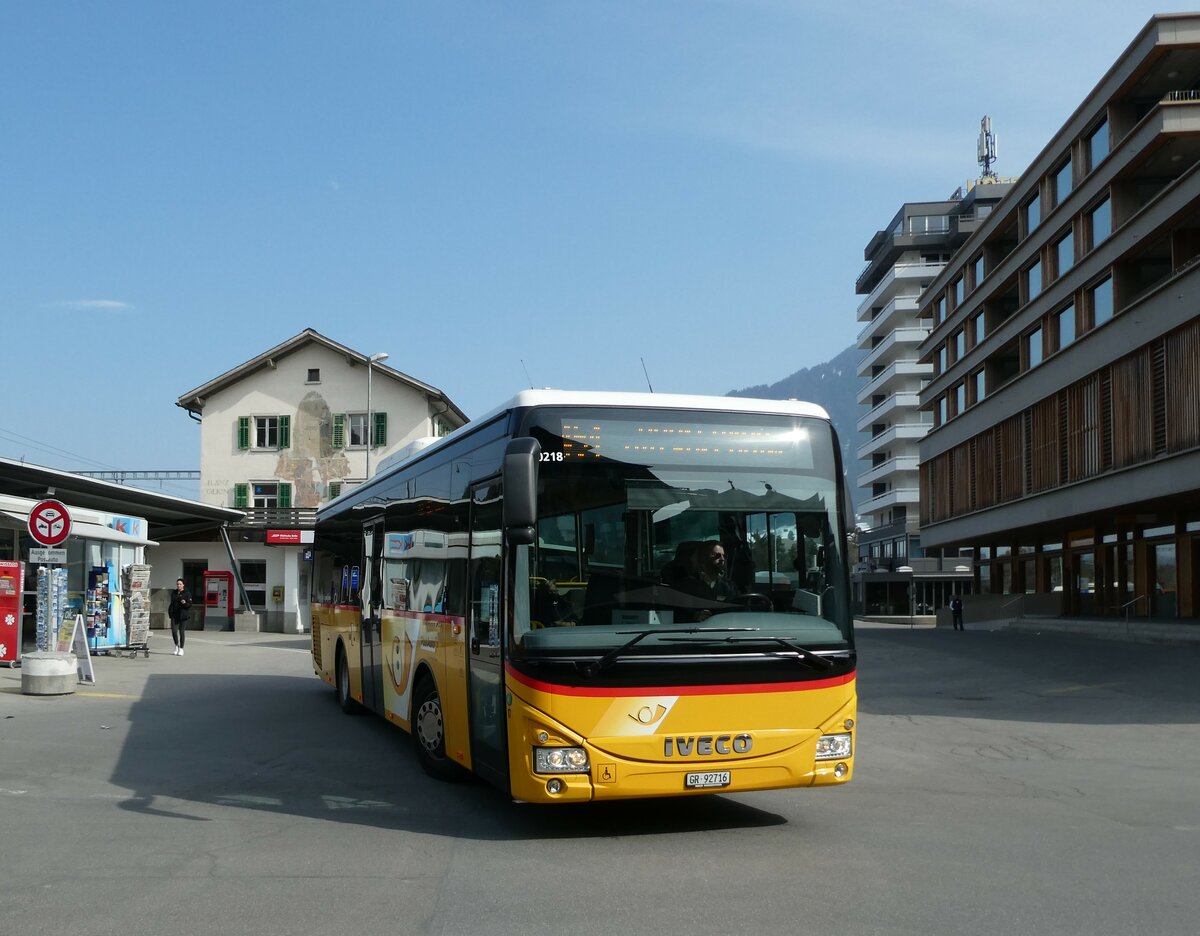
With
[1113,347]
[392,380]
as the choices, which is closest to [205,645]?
[392,380]

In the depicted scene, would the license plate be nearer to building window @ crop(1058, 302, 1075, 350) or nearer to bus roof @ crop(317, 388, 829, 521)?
bus roof @ crop(317, 388, 829, 521)

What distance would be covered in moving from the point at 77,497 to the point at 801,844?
33971 mm

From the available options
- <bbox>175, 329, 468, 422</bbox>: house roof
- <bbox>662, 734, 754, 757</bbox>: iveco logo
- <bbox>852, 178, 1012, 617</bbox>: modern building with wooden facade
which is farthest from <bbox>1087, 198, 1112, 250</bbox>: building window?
<bbox>852, 178, 1012, 617</bbox>: modern building with wooden facade

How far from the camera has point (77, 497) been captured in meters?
37.2

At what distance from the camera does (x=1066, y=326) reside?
4322 centimetres

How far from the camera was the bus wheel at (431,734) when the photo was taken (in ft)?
33.2

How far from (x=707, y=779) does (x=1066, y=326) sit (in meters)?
39.4

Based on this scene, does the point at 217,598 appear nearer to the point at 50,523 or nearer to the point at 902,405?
the point at 50,523

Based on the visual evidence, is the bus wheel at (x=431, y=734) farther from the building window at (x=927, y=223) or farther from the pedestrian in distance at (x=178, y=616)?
the building window at (x=927, y=223)

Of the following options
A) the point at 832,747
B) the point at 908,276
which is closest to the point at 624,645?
the point at 832,747

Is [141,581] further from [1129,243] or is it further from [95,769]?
[1129,243]

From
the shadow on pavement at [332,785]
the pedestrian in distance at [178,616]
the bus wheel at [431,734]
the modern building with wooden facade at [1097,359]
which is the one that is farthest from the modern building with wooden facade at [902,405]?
the bus wheel at [431,734]

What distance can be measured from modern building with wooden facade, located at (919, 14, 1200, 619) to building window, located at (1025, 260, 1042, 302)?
13 cm

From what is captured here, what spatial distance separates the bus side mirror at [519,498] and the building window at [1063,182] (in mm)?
40429
